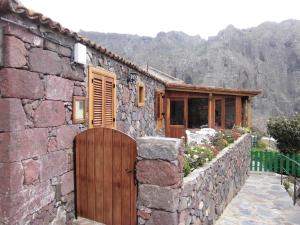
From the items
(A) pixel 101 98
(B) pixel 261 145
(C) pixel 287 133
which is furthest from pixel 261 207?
(B) pixel 261 145

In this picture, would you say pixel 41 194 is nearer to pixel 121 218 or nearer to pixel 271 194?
pixel 121 218

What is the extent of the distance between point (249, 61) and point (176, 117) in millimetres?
27844

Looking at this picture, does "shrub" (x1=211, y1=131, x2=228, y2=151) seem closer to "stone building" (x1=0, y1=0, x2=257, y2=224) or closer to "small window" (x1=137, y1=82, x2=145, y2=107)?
"small window" (x1=137, y1=82, x2=145, y2=107)

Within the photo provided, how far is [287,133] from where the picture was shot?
1415cm

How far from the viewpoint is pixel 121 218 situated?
4.02 metres

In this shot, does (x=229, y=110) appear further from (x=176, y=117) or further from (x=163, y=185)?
(x=163, y=185)

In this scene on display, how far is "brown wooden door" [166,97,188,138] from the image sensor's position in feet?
42.7

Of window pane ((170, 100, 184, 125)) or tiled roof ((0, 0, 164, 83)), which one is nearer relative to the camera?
tiled roof ((0, 0, 164, 83))

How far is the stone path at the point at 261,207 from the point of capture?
21.7ft

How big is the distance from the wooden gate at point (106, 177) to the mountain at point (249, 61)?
2795 cm

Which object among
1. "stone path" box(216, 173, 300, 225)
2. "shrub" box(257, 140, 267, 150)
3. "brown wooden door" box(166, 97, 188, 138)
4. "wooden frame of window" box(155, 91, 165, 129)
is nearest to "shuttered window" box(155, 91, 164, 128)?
"wooden frame of window" box(155, 91, 165, 129)

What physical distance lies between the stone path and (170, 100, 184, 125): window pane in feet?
13.8

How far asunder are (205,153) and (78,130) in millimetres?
2600

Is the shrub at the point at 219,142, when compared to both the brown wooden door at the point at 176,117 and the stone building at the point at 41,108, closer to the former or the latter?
the stone building at the point at 41,108
